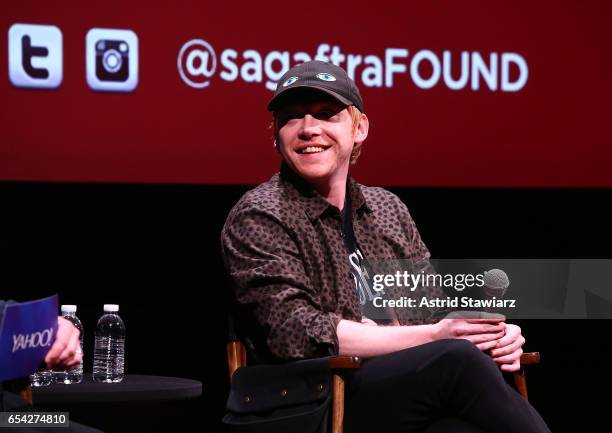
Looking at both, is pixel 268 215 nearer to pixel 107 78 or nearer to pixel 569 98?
pixel 107 78

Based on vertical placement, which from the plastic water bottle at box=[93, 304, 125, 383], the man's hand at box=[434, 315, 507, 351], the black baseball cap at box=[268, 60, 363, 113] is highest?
the black baseball cap at box=[268, 60, 363, 113]

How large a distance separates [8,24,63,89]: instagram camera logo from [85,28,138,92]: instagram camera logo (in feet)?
0.41

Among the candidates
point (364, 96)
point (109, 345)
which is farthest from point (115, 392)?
point (364, 96)

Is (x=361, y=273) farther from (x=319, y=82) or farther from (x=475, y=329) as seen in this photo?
(x=319, y=82)

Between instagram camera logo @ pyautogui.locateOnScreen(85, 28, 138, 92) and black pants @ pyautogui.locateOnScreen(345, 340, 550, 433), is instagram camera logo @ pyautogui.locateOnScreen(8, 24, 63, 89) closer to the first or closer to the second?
instagram camera logo @ pyautogui.locateOnScreen(85, 28, 138, 92)

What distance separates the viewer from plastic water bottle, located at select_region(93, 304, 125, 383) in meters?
3.57

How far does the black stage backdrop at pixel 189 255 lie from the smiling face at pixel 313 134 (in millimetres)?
1697

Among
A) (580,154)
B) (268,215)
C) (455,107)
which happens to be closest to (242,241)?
(268,215)

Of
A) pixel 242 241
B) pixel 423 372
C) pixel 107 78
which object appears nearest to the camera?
pixel 423 372

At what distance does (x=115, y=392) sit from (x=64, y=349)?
A: 918 mm

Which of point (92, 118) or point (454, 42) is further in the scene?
point (454, 42)

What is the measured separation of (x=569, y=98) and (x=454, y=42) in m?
0.58

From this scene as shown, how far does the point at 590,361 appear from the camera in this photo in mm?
4449

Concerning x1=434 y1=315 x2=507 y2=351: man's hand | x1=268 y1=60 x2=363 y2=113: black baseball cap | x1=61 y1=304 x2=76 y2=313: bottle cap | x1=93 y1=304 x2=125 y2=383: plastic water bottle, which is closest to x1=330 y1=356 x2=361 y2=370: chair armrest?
x1=434 y1=315 x2=507 y2=351: man's hand
